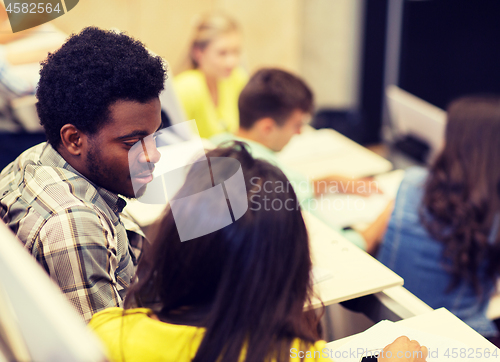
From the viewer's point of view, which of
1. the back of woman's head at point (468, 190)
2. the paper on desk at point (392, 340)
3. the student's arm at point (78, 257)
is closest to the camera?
the student's arm at point (78, 257)

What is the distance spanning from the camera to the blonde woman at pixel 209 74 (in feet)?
8.29

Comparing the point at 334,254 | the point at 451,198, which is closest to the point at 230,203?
the point at 334,254

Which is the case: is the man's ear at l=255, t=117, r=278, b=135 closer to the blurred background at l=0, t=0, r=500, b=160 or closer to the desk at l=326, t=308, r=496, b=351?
the desk at l=326, t=308, r=496, b=351

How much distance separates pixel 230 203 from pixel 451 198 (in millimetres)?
1000

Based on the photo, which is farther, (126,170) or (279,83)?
(279,83)

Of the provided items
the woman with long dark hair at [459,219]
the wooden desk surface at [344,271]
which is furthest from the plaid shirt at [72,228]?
the woman with long dark hair at [459,219]

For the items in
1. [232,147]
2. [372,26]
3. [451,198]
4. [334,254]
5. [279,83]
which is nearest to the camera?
[232,147]

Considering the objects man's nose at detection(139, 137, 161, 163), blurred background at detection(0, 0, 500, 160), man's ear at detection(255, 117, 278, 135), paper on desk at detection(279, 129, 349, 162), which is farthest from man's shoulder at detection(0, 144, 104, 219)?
blurred background at detection(0, 0, 500, 160)

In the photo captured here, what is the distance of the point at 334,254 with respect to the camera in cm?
129

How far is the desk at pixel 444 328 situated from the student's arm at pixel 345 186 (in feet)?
3.14

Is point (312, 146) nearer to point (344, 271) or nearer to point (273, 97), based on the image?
point (273, 97)

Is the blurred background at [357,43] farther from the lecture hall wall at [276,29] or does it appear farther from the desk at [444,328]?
the desk at [444,328]

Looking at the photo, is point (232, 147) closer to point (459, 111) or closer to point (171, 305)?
point (171, 305)

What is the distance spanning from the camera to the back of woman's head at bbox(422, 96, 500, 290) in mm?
1471
